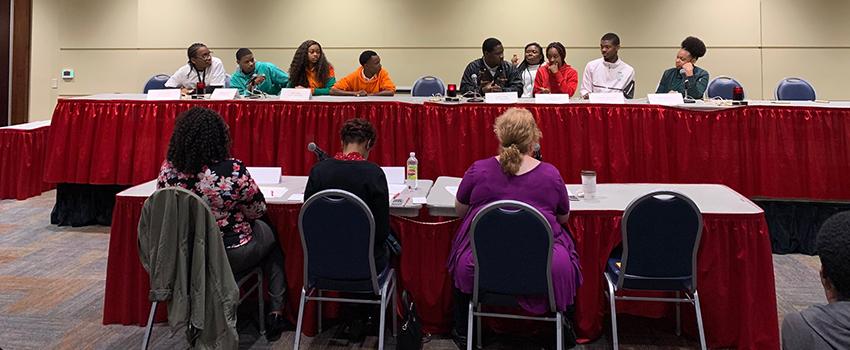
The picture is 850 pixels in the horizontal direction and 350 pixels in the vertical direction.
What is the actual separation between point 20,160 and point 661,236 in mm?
5537

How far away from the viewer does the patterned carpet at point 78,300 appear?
2.66 metres

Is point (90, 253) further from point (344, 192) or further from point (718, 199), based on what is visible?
point (718, 199)

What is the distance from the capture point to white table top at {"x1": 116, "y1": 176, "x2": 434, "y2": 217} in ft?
8.45

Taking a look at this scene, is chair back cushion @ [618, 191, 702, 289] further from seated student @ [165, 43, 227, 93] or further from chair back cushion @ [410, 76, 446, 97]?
seated student @ [165, 43, 227, 93]

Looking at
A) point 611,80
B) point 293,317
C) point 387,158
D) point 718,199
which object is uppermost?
point 611,80

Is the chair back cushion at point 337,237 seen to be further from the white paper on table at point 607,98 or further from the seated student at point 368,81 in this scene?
the seated student at point 368,81

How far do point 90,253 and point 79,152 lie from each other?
0.93 metres

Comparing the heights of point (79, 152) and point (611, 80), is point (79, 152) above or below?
below

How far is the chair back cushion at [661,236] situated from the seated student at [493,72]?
111 inches

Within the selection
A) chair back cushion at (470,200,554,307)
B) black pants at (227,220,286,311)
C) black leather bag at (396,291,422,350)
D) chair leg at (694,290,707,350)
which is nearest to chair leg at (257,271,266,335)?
black pants at (227,220,286,311)

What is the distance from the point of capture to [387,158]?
418 centimetres

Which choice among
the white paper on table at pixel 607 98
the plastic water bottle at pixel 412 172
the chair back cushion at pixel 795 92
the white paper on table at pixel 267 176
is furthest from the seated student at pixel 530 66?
the white paper on table at pixel 267 176

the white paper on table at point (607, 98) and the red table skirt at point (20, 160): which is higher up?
the white paper on table at point (607, 98)

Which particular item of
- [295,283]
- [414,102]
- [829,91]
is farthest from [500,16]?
[295,283]
